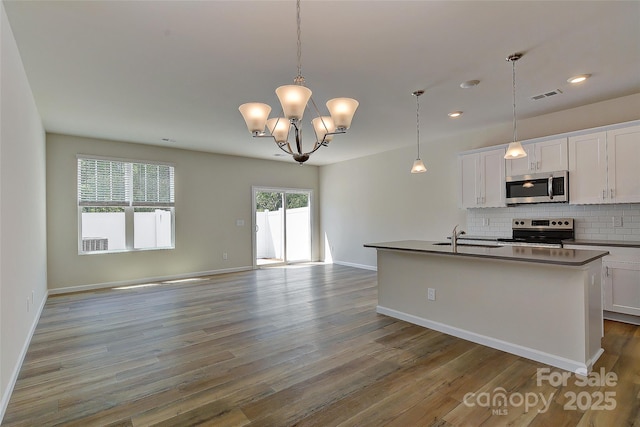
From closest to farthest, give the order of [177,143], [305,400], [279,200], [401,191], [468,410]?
1. [468,410]
2. [305,400]
3. [177,143]
4. [401,191]
5. [279,200]

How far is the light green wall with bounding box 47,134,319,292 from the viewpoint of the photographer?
5.36 meters

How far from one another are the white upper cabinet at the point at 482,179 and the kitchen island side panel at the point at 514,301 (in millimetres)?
1997

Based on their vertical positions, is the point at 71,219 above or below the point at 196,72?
below

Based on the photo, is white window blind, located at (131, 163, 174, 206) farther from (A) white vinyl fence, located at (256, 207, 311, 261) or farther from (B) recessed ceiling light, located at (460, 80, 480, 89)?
(B) recessed ceiling light, located at (460, 80, 480, 89)

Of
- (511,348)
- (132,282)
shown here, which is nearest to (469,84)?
(511,348)

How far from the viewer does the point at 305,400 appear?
86.7 inches

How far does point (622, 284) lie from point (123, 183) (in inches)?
299

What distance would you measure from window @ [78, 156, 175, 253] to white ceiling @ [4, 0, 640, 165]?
1.37m

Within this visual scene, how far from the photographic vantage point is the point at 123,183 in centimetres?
599

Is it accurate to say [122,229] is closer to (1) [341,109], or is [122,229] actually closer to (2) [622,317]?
(1) [341,109]

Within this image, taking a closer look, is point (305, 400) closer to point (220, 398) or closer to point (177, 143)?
point (220, 398)

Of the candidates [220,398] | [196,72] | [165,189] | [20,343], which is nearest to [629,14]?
[196,72]

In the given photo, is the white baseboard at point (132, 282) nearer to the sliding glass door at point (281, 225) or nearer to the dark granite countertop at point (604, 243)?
the sliding glass door at point (281, 225)

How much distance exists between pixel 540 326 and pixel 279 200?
6348mm
